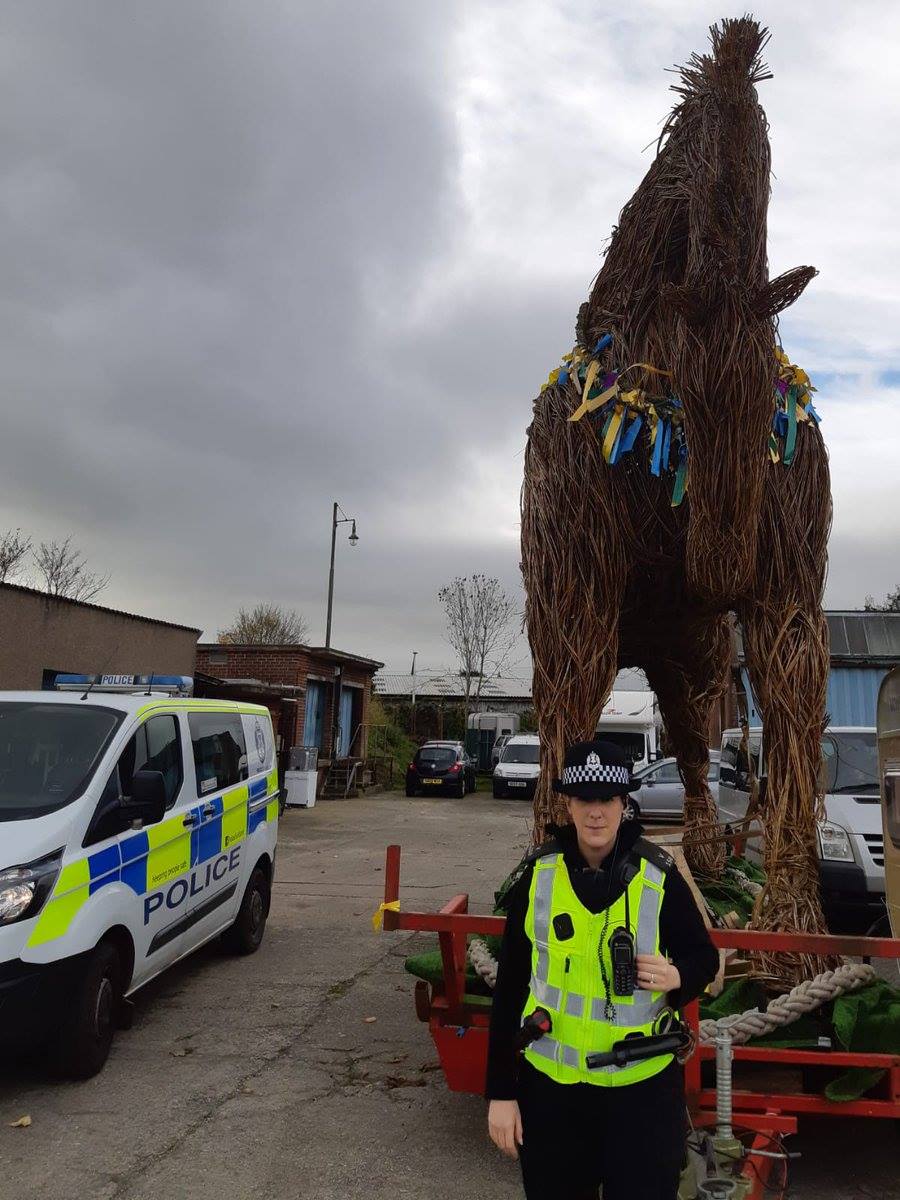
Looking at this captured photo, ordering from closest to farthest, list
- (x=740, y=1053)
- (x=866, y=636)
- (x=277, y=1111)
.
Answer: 1. (x=740, y=1053)
2. (x=277, y=1111)
3. (x=866, y=636)

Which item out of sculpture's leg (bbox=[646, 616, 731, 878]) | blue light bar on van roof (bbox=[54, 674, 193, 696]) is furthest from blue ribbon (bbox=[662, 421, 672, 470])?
blue light bar on van roof (bbox=[54, 674, 193, 696])

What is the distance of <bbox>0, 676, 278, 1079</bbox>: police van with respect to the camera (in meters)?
4.14

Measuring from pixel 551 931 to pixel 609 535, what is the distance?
2392 mm

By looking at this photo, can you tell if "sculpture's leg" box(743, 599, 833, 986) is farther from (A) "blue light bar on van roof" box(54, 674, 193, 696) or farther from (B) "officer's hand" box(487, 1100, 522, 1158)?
(A) "blue light bar on van roof" box(54, 674, 193, 696)

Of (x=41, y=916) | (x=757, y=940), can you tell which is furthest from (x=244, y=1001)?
(x=757, y=940)

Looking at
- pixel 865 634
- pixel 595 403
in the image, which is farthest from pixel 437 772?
pixel 595 403

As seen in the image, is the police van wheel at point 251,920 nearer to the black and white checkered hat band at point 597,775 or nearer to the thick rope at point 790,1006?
the thick rope at point 790,1006

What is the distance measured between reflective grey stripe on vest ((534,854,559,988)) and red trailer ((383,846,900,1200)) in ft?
3.55

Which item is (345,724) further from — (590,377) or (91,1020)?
(590,377)

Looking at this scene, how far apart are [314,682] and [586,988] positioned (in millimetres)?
21232

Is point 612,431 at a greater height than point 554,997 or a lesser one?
greater

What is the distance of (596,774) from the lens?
7.71ft

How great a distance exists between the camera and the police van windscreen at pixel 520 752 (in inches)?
972

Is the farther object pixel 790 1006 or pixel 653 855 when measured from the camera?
pixel 790 1006
